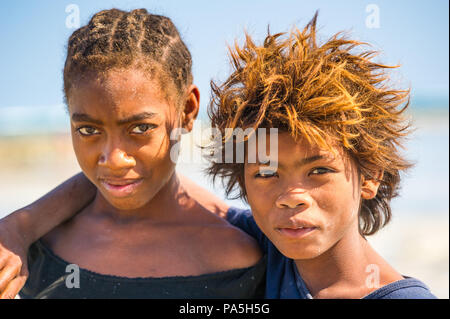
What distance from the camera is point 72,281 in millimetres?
2164

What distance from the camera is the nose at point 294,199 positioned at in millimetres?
1722

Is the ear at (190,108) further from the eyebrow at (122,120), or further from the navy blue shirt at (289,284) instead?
the navy blue shirt at (289,284)

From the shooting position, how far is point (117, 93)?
1.91 metres

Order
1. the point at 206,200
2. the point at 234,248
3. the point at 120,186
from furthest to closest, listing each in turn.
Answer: the point at 206,200 → the point at 234,248 → the point at 120,186

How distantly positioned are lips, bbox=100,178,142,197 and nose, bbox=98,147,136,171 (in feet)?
0.32

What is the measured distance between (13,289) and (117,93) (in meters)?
0.88

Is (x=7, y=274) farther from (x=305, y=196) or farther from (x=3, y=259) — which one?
(x=305, y=196)

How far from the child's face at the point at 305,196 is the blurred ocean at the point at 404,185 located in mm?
607

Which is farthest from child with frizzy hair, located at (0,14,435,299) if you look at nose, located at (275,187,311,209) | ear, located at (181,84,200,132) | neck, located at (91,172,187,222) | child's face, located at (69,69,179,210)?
neck, located at (91,172,187,222)

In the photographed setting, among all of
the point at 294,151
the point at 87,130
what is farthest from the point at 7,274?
the point at 294,151

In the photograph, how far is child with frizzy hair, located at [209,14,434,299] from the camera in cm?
176

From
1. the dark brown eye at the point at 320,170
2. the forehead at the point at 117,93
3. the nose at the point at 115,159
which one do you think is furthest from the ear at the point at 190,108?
the dark brown eye at the point at 320,170

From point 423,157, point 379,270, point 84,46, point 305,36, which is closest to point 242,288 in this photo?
point 379,270

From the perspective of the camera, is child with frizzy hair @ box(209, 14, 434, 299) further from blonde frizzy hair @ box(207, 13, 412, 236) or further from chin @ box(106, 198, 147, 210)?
chin @ box(106, 198, 147, 210)
